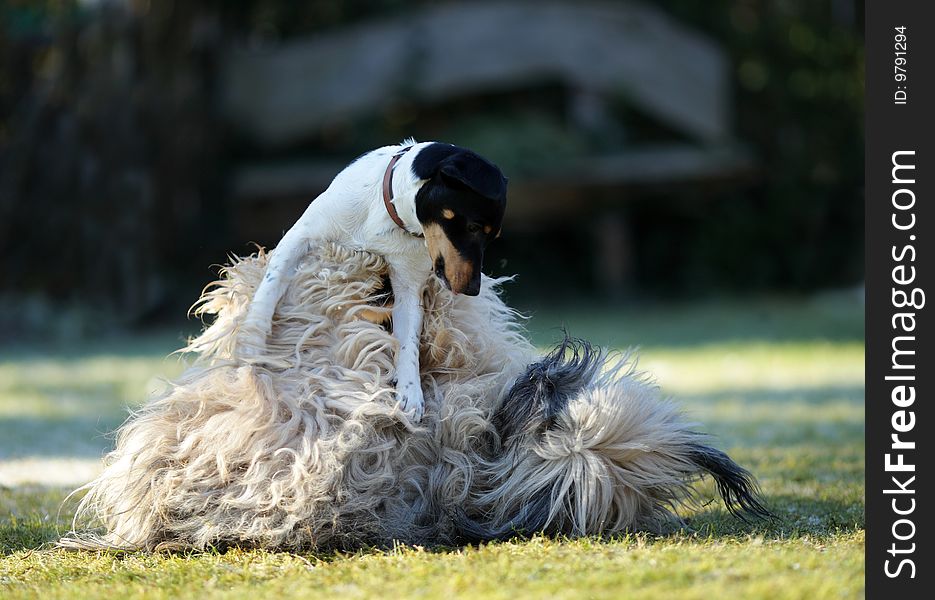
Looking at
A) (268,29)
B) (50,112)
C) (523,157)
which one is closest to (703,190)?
(523,157)

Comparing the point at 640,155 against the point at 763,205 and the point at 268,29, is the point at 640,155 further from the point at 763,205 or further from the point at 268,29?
the point at 268,29

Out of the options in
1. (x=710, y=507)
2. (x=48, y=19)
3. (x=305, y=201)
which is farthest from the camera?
(x=305, y=201)

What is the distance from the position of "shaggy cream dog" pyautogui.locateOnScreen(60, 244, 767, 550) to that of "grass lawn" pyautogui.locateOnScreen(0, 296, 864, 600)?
13cm

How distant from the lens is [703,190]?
1380 centimetres

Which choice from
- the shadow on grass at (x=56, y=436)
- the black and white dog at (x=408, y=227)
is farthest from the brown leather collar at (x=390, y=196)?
the shadow on grass at (x=56, y=436)

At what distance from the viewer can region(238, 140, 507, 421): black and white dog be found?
364 cm

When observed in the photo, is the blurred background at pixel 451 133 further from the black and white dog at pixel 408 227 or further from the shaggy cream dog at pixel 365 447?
the shaggy cream dog at pixel 365 447

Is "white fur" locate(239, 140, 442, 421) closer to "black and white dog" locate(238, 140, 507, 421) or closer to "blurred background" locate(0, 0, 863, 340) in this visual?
"black and white dog" locate(238, 140, 507, 421)

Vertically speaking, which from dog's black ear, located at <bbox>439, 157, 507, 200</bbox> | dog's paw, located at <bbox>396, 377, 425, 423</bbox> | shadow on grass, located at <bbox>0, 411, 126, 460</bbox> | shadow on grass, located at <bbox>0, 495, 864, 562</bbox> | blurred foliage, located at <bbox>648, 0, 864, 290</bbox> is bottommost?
shadow on grass, located at <bbox>0, 495, 864, 562</bbox>

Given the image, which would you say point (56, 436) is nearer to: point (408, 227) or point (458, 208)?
point (408, 227)

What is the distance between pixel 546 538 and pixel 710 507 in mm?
916

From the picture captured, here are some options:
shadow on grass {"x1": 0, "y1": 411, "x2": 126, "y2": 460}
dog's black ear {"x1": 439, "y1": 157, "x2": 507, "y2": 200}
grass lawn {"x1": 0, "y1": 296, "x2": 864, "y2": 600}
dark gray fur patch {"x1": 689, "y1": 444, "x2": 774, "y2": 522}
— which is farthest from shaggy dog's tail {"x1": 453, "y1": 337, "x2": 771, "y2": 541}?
shadow on grass {"x1": 0, "y1": 411, "x2": 126, "y2": 460}

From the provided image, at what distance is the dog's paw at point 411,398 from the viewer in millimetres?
3639

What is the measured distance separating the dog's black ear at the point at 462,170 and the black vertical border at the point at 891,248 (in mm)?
1204
